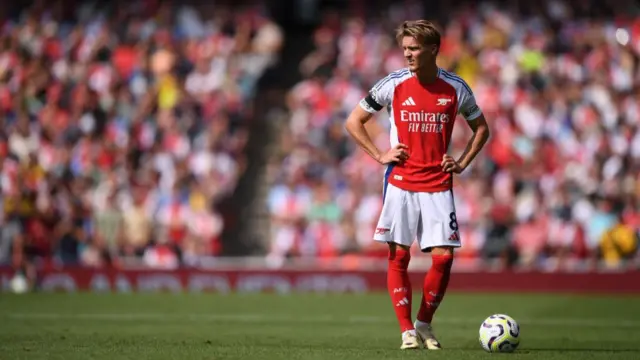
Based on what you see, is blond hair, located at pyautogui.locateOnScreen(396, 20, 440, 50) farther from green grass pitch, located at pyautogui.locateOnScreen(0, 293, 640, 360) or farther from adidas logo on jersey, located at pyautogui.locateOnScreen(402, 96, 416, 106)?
green grass pitch, located at pyautogui.locateOnScreen(0, 293, 640, 360)

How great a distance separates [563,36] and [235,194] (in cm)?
707

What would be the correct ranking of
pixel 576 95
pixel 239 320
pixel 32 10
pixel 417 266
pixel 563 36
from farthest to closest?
1. pixel 32 10
2. pixel 563 36
3. pixel 576 95
4. pixel 417 266
5. pixel 239 320

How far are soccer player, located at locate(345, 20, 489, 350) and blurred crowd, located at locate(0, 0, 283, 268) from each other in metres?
11.3

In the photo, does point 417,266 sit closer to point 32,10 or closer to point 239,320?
point 239,320

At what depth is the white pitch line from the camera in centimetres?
1347

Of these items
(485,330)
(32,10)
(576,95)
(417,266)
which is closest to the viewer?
(485,330)

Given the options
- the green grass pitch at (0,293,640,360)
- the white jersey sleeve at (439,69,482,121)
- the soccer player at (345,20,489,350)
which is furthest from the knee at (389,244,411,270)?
the white jersey sleeve at (439,69,482,121)

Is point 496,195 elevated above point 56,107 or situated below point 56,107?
below

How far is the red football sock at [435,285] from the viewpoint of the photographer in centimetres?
947

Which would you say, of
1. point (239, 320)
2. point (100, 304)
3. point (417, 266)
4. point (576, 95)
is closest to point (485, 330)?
point (239, 320)

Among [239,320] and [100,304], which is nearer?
[239,320]

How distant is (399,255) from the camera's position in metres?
9.48

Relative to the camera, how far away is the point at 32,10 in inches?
1008

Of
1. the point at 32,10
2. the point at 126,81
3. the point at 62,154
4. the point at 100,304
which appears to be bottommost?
the point at 100,304
